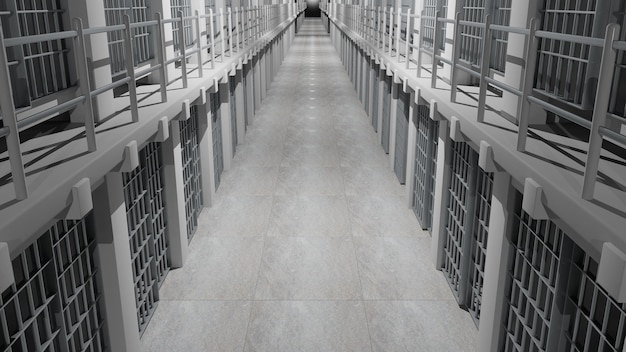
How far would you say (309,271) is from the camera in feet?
11.1

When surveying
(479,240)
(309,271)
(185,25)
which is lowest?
(309,271)

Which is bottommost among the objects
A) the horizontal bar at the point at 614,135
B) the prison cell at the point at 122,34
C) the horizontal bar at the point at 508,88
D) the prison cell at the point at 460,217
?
the prison cell at the point at 460,217

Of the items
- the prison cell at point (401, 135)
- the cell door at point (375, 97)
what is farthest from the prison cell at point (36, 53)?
the cell door at point (375, 97)

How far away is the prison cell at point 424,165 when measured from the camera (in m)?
3.74

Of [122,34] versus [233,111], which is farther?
[233,111]

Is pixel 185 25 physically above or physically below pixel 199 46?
above

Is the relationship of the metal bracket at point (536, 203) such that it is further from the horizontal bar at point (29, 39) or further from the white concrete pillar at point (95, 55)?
the white concrete pillar at point (95, 55)

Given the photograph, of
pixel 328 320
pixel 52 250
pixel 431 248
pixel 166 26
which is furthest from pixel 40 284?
pixel 431 248

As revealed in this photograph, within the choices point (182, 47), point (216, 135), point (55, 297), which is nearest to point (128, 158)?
point (55, 297)

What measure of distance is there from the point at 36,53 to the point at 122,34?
998mm

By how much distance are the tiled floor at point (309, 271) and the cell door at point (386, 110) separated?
0.59 ft

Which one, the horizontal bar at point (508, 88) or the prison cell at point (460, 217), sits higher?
the horizontal bar at point (508, 88)

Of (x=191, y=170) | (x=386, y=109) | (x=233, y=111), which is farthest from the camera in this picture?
(x=233, y=111)

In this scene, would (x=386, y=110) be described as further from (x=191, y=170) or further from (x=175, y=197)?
(x=175, y=197)
